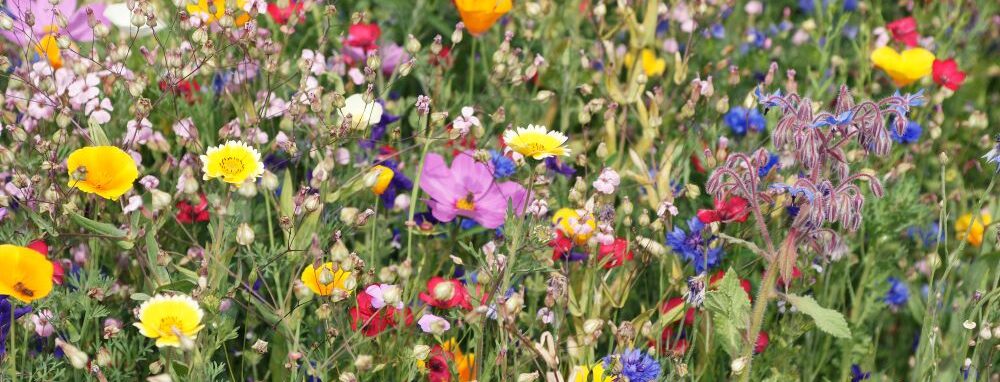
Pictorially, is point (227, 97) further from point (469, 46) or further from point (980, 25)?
point (980, 25)

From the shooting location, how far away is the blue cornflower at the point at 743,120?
235 cm

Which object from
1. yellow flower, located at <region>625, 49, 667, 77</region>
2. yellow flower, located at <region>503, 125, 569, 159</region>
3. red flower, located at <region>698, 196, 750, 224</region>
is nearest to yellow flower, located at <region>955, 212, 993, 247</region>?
red flower, located at <region>698, 196, 750, 224</region>

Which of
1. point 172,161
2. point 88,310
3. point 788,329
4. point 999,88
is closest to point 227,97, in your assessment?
point 172,161

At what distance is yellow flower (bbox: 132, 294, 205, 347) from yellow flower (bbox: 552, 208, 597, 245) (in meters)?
0.61

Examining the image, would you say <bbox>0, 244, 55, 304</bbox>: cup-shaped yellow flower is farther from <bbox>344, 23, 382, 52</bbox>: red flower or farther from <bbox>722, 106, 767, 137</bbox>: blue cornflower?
<bbox>722, 106, 767, 137</bbox>: blue cornflower

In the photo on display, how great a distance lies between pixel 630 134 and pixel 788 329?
29.6 inches

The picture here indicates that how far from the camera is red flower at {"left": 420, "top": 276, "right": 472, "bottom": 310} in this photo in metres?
1.46

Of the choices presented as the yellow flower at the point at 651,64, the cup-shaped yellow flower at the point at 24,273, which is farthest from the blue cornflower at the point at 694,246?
the cup-shaped yellow flower at the point at 24,273

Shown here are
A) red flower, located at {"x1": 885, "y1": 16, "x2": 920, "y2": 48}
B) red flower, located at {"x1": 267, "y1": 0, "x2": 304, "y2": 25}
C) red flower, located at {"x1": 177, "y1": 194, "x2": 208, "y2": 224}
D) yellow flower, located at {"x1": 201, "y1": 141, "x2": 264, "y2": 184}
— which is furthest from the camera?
red flower, located at {"x1": 885, "y1": 16, "x2": 920, "y2": 48}

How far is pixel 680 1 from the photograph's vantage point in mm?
2871

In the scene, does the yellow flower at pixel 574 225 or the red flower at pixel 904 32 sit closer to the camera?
the yellow flower at pixel 574 225

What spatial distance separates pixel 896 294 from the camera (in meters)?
Result: 2.31

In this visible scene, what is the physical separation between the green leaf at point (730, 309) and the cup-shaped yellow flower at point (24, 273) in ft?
3.20

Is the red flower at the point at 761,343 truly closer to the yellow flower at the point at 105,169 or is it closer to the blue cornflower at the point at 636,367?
the blue cornflower at the point at 636,367
